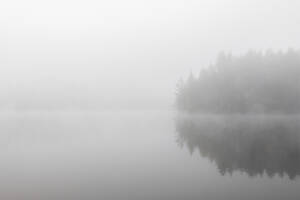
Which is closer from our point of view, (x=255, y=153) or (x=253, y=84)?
(x=255, y=153)

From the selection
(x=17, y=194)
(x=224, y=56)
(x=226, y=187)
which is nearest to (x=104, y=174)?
(x=17, y=194)

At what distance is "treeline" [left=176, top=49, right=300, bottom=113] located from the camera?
87438 mm

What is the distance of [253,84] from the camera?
89750 mm

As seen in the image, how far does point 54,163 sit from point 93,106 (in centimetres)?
16453

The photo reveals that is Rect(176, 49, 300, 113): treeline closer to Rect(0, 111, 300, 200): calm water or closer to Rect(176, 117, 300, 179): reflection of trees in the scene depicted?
Rect(176, 117, 300, 179): reflection of trees

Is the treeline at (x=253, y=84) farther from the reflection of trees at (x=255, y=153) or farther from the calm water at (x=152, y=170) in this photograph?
the calm water at (x=152, y=170)

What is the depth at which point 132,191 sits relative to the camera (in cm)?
2050

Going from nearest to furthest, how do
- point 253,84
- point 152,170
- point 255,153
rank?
point 152,170
point 255,153
point 253,84

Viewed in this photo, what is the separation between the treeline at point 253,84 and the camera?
287 ft

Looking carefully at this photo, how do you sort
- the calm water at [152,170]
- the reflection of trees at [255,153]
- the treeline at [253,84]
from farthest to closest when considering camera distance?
the treeline at [253,84] < the reflection of trees at [255,153] < the calm water at [152,170]

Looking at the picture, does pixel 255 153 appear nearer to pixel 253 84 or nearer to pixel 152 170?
pixel 152 170

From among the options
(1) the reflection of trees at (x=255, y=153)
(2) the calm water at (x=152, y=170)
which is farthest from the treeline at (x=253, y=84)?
(2) the calm water at (x=152, y=170)

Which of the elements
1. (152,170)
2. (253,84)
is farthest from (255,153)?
(253,84)

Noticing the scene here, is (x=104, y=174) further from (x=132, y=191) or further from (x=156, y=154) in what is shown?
(x=156, y=154)
